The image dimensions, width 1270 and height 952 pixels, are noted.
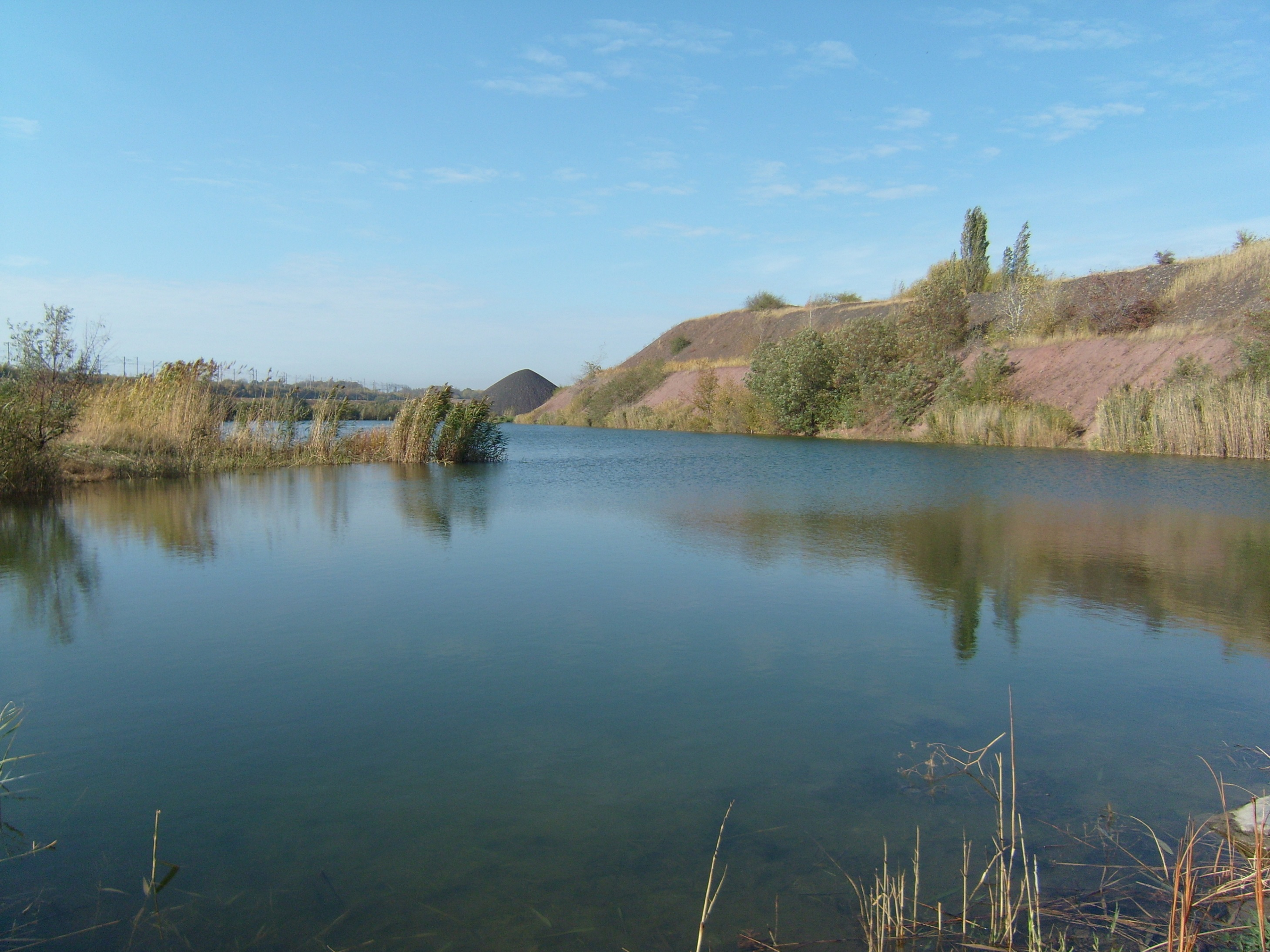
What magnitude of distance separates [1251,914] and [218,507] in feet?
38.2

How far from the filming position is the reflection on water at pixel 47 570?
5668 mm

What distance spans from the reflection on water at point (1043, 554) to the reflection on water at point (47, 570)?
564 cm

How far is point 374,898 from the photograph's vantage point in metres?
2.50

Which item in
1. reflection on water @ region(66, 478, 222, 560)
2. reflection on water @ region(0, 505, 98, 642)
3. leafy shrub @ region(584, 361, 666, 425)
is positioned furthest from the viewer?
leafy shrub @ region(584, 361, 666, 425)

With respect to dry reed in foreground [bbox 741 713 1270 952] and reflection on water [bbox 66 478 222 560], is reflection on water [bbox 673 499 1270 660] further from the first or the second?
reflection on water [bbox 66 478 222 560]

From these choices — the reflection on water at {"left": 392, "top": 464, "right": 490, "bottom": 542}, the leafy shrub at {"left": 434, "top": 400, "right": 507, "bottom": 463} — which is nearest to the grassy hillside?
the leafy shrub at {"left": 434, "top": 400, "right": 507, "bottom": 463}

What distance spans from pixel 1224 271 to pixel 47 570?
32986 millimetres

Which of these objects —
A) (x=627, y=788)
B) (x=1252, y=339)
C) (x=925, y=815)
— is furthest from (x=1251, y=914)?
(x=1252, y=339)

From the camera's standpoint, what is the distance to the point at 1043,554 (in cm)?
786

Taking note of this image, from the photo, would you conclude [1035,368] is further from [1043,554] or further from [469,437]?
[1043,554]

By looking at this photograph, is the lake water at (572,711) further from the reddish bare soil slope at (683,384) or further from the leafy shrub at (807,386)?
the reddish bare soil slope at (683,384)

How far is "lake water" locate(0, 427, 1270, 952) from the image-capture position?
8.46 feet

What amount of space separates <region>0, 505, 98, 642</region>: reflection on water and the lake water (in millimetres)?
48

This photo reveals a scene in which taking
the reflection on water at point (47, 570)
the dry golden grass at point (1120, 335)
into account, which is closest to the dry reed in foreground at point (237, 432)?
the reflection on water at point (47, 570)
